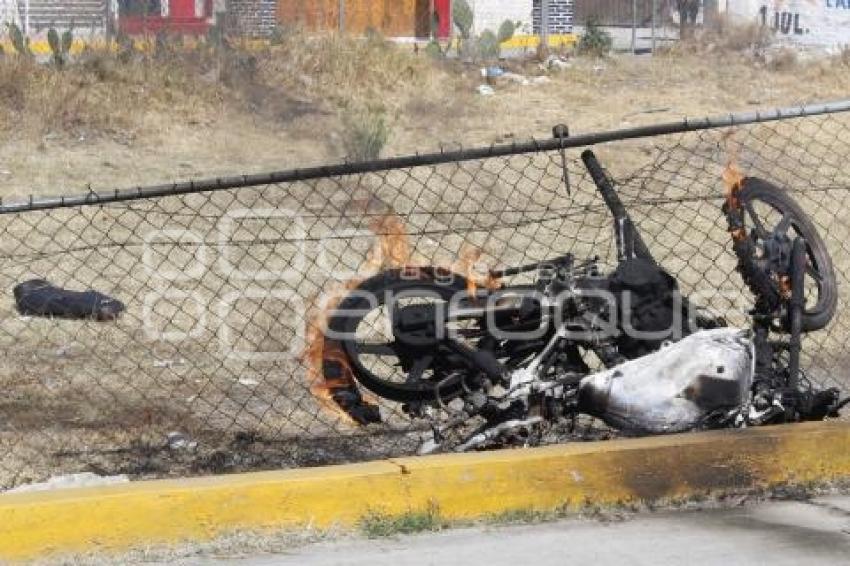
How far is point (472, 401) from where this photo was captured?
21.1 feet

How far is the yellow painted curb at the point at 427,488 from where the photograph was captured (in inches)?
215

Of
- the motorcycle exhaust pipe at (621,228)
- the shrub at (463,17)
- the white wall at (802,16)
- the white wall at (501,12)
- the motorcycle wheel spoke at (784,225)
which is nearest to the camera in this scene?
the motorcycle exhaust pipe at (621,228)

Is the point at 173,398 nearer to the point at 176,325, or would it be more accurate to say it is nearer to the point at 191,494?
the point at 176,325

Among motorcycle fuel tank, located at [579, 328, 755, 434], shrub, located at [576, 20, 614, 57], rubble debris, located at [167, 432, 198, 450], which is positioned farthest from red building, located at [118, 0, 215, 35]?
motorcycle fuel tank, located at [579, 328, 755, 434]

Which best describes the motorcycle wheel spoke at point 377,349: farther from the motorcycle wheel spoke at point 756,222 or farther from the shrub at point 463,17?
the shrub at point 463,17

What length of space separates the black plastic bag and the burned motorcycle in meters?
2.85

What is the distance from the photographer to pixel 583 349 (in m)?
6.57

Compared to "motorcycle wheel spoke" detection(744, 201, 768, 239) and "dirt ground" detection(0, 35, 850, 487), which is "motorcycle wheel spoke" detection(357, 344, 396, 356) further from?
"motorcycle wheel spoke" detection(744, 201, 768, 239)

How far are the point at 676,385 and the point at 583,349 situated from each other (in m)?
0.45

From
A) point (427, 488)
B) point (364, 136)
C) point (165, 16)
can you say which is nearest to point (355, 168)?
point (427, 488)

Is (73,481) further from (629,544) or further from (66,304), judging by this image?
(66,304)

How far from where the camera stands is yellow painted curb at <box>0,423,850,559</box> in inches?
215

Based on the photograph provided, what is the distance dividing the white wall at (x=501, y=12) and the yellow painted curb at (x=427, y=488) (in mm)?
17553

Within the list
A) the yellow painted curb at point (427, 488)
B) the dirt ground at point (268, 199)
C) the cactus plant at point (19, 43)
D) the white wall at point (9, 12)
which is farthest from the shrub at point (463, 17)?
the yellow painted curb at point (427, 488)
